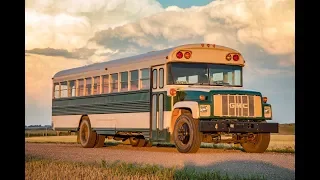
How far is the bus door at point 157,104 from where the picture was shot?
15.3m

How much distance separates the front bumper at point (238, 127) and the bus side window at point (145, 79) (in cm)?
262

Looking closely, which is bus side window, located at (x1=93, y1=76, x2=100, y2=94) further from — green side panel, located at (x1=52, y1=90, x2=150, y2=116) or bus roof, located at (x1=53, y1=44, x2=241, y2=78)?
bus roof, located at (x1=53, y1=44, x2=241, y2=78)

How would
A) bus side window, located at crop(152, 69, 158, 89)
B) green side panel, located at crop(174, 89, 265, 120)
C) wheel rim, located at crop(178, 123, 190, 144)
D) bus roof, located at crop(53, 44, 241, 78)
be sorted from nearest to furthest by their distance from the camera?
green side panel, located at crop(174, 89, 265, 120)
wheel rim, located at crop(178, 123, 190, 144)
bus roof, located at crop(53, 44, 241, 78)
bus side window, located at crop(152, 69, 158, 89)

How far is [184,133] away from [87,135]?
5628 millimetres

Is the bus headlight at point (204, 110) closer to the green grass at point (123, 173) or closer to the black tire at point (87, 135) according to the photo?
the green grass at point (123, 173)

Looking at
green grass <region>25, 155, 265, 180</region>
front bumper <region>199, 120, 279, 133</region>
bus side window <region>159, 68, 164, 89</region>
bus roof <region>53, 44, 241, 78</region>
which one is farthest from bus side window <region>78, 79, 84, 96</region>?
green grass <region>25, 155, 265, 180</region>

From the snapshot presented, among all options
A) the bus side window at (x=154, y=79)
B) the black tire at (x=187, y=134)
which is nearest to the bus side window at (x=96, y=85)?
the bus side window at (x=154, y=79)

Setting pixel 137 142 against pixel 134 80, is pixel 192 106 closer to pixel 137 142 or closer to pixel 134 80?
pixel 134 80

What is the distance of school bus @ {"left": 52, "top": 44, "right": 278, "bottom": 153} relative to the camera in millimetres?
14273
